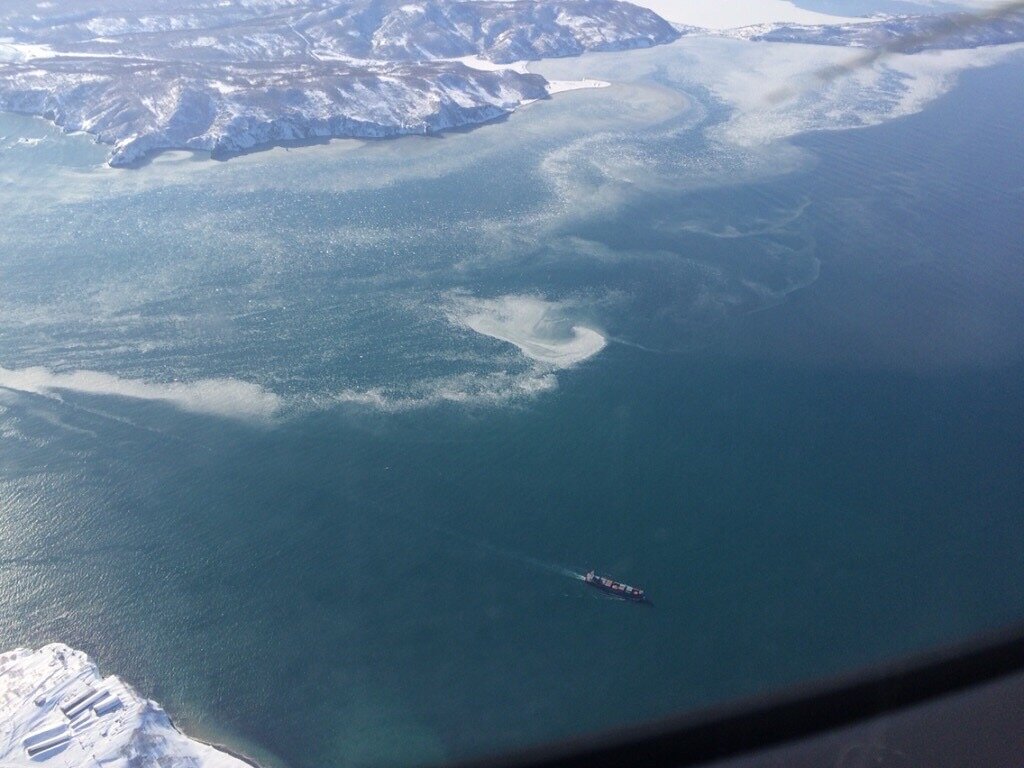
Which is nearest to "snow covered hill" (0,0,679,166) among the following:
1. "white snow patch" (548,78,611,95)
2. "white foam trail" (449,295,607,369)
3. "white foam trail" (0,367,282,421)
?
"white snow patch" (548,78,611,95)

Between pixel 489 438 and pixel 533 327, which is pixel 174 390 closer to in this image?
pixel 489 438

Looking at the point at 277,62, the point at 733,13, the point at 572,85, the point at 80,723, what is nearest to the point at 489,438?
the point at 80,723

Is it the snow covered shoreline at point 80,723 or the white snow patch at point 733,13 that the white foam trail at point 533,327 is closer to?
the snow covered shoreline at point 80,723

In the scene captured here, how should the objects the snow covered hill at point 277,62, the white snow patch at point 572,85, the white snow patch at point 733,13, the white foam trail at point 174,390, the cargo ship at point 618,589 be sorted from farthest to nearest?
the white snow patch at point 733,13 → the white snow patch at point 572,85 → the snow covered hill at point 277,62 → the white foam trail at point 174,390 → the cargo ship at point 618,589

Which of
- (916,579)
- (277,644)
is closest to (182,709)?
(277,644)

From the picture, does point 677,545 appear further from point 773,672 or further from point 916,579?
point 916,579

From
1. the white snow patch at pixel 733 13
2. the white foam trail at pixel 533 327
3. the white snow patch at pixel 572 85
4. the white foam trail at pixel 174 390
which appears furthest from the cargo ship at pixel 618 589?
the white snow patch at pixel 733 13
